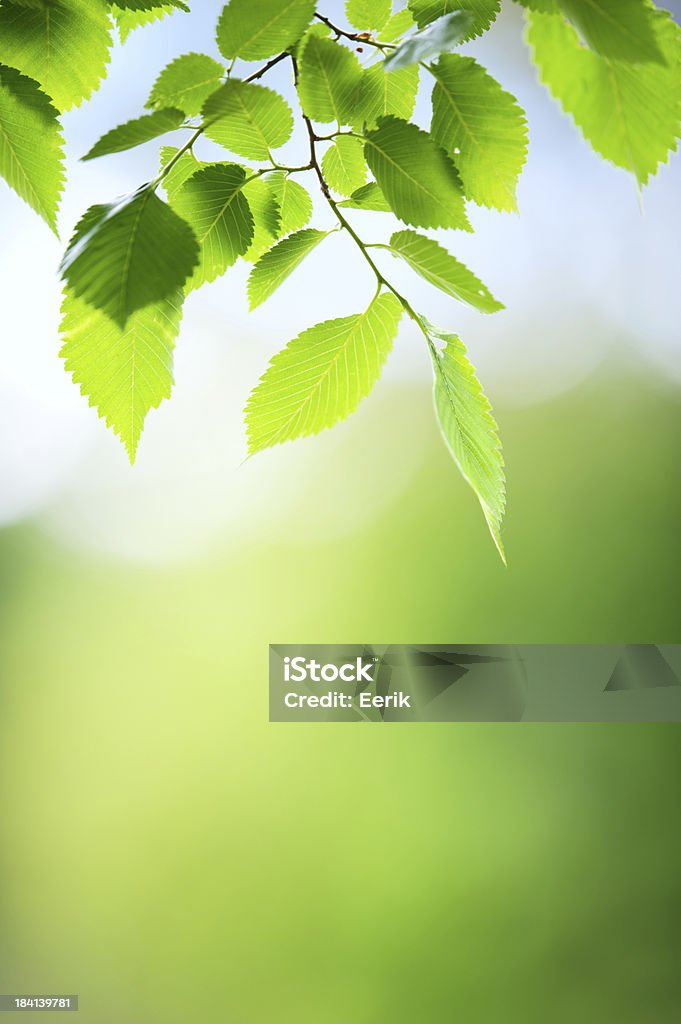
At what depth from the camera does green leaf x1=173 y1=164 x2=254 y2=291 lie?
177mm

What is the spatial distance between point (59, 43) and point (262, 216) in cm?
6

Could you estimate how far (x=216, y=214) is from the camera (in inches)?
7.1

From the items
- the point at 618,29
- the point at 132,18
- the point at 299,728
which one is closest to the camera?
the point at 618,29

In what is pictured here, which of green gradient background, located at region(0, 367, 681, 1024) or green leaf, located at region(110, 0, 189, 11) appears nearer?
green leaf, located at region(110, 0, 189, 11)

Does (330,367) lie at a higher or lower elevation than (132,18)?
lower

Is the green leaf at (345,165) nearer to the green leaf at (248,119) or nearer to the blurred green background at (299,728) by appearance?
the green leaf at (248,119)

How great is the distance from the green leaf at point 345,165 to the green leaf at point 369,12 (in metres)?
0.03

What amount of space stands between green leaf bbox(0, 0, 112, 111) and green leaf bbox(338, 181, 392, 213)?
0.07m

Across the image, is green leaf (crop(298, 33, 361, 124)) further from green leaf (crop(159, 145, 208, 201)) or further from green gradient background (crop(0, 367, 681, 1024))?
green gradient background (crop(0, 367, 681, 1024))

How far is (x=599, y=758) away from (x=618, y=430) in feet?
3.92

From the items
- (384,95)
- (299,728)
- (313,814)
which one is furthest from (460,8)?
(313,814)

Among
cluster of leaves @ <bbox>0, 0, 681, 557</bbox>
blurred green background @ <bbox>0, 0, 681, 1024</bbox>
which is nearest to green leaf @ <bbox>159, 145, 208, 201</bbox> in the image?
cluster of leaves @ <bbox>0, 0, 681, 557</bbox>

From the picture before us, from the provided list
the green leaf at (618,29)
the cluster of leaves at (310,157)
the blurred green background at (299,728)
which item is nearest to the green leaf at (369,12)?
the cluster of leaves at (310,157)

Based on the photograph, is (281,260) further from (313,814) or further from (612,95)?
(313,814)
